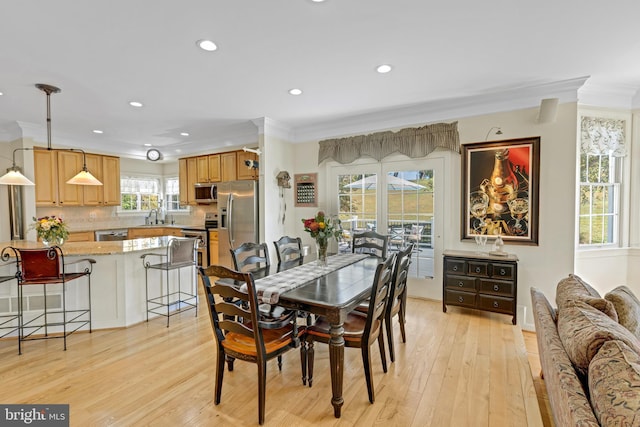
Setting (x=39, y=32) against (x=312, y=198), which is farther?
(x=312, y=198)

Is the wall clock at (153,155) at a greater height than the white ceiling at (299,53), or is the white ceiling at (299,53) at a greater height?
the white ceiling at (299,53)

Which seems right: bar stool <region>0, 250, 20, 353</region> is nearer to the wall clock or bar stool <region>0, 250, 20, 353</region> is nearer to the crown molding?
the wall clock

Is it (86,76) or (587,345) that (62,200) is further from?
(587,345)

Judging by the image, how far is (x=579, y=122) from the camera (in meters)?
3.54

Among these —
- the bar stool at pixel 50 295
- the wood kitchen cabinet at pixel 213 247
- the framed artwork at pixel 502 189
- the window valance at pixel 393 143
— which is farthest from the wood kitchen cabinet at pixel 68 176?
the framed artwork at pixel 502 189

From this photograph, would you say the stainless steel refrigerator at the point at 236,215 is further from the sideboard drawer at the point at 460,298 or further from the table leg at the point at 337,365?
the table leg at the point at 337,365

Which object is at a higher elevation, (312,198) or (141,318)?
(312,198)

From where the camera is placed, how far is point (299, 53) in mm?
2605

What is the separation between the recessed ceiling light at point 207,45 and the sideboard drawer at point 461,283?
346 centimetres

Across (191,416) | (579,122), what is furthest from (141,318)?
(579,122)

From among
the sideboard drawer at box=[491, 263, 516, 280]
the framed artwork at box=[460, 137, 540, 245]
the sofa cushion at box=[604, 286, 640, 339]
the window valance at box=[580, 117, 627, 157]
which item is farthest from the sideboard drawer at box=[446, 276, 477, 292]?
the window valance at box=[580, 117, 627, 157]

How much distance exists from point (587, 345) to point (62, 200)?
7.21m


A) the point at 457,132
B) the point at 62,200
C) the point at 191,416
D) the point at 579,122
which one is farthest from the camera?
the point at 62,200

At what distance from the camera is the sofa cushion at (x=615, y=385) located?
0.99 metres
